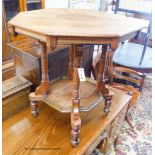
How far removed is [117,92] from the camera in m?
1.53

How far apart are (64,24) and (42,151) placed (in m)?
0.69

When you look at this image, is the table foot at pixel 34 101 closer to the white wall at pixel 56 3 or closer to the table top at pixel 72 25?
the table top at pixel 72 25

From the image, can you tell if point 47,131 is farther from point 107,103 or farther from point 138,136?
point 138,136

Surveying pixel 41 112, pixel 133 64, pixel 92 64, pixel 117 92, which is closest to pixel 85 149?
pixel 41 112

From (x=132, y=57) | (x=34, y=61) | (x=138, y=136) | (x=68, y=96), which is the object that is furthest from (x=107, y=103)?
(x=132, y=57)

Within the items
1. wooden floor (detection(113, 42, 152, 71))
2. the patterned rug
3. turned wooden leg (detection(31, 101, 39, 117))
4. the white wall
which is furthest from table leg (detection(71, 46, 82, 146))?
the white wall

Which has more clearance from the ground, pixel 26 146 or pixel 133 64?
pixel 133 64

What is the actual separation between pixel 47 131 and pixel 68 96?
260 millimetres

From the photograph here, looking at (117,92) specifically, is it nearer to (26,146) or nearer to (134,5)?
(26,146)

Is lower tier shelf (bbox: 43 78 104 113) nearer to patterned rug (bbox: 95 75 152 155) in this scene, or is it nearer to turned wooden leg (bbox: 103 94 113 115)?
turned wooden leg (bbox: 103 94 113 115)

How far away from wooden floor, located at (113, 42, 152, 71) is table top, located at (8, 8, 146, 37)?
1101 mm

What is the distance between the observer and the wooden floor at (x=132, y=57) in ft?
6.51

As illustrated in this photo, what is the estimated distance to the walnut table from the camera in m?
0.71

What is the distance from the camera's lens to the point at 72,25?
31.0 inches
